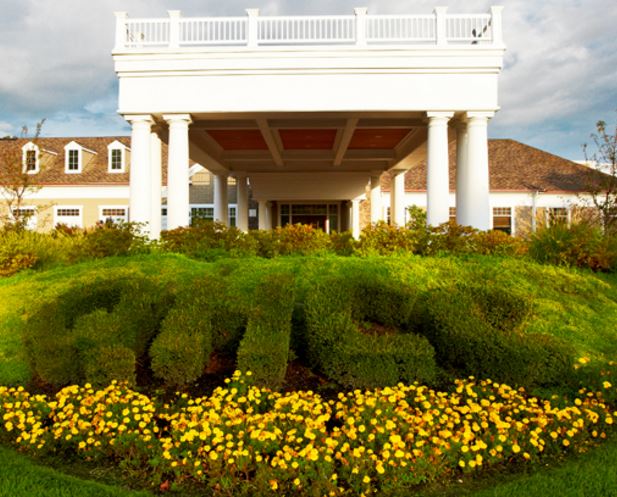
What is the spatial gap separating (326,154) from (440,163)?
8952 mm

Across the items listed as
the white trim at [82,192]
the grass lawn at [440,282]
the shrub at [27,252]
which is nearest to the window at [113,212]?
the white trim at [82,192]

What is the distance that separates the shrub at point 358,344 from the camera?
512 cm

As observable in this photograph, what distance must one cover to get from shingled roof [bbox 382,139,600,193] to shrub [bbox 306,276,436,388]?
77.9 feet

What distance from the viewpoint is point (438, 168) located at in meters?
13.8

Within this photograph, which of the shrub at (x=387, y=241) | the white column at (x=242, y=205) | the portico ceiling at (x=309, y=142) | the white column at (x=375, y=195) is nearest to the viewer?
the shrub at (x=387, y=241)

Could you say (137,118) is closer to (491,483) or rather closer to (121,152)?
(491,483)

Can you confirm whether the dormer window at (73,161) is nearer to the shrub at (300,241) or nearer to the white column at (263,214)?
the white column at (263,214)

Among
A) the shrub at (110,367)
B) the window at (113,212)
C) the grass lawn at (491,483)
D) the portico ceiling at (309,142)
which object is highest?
the portico ceiling at (309,142)

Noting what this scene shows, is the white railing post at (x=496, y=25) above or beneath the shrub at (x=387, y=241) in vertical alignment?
above

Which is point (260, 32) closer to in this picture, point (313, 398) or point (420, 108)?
point (420, 108)

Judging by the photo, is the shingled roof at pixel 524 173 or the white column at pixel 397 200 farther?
the shingled roof at pixel 524 173

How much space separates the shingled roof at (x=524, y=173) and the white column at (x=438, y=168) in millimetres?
15243

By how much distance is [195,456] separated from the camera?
151 inches

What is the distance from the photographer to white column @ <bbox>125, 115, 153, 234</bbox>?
14.0 m
